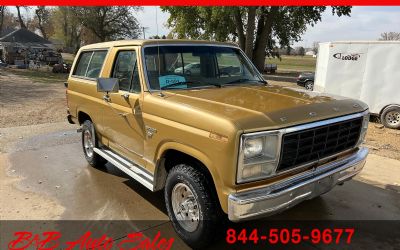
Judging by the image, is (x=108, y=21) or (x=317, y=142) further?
(x=108, y=21)

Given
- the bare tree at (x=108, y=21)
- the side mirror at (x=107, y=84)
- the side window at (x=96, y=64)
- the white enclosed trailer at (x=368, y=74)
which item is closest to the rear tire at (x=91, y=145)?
the side window at (x=96, y=64)

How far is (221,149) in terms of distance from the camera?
305 centimetres

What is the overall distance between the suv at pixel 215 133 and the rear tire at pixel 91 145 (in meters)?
0.52

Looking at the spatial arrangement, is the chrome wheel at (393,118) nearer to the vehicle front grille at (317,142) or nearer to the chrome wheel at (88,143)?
the vehicle front grille at (317,142)

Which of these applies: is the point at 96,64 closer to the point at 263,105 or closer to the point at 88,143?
the point at 88,143

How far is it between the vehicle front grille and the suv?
0.01 metres

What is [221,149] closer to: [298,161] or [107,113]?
[298,161]

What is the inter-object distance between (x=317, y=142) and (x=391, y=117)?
871 cm

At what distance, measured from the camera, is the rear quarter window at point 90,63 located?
5.48m

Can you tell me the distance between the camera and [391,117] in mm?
10891

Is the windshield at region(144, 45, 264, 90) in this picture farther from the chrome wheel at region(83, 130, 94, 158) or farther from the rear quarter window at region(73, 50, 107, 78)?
the chrome wheel at region(83, 130, 94, 158)

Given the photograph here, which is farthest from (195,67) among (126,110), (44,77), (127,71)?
(44,77)

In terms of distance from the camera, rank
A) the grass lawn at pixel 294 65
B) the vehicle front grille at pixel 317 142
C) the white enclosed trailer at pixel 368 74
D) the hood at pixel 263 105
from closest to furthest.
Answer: the hood at pixel 263 105 → the vehicle front grille at pixel 317 142 → the white enclosed trailer at pixel 368 74 → the grass lawn at pixel 294 65

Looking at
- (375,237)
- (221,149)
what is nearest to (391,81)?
(375,237)
